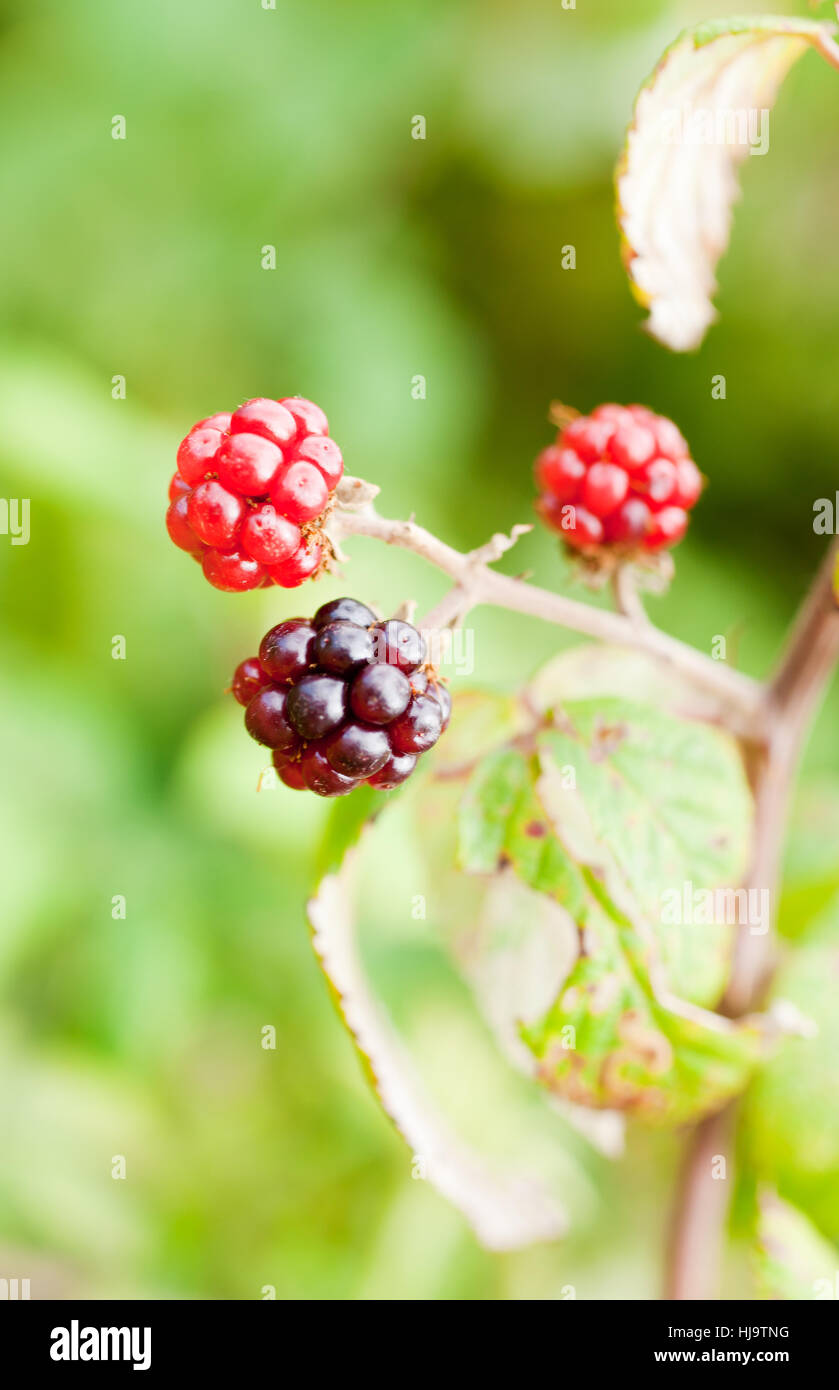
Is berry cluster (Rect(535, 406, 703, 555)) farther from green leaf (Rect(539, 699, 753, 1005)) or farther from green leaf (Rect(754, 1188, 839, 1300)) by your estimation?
green leaf (Rect(754, 1188, 839, 1300))

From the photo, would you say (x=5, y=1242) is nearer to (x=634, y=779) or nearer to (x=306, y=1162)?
(x=306, y=1162)

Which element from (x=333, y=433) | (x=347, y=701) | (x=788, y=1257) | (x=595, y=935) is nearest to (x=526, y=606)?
(x=347, y=701)

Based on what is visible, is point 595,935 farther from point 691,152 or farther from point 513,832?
point 691,152

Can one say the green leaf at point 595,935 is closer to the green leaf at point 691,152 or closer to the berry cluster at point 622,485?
the berry cluster at point 622,485
